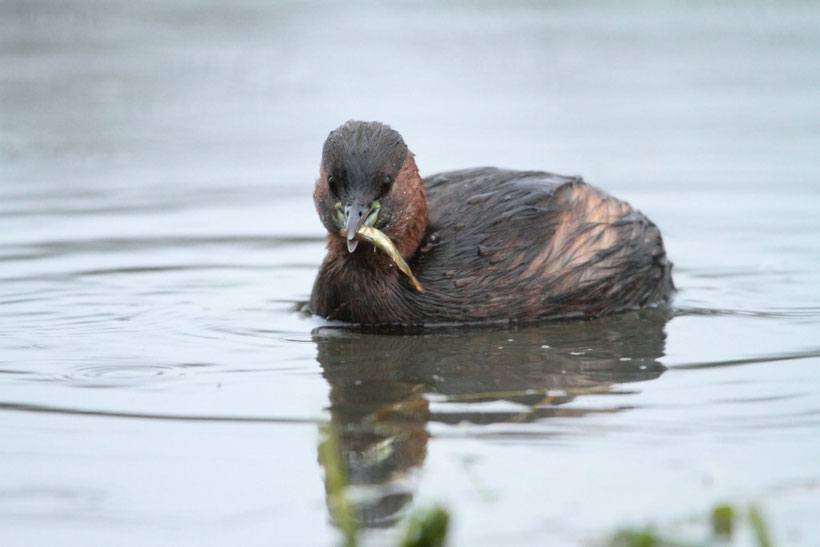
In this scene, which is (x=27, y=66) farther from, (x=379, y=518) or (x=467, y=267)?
(x=379, y=518)

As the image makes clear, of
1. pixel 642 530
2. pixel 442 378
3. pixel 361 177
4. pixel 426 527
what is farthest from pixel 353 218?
pixel 642 530

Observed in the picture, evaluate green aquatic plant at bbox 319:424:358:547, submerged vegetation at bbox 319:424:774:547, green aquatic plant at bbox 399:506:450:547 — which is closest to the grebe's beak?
green aquatic plant at bbox 319:424:358:547

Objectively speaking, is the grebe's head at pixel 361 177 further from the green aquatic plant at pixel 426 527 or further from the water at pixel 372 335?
the green aquatic plant at pixel 426 527

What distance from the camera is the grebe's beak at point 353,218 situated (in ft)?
22.4

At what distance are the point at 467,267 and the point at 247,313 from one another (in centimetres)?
130

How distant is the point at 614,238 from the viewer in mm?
7887

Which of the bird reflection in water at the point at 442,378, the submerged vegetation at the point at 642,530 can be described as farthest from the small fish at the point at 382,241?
the submerged vegetation at the point at 642,530

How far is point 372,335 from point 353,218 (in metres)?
0.75

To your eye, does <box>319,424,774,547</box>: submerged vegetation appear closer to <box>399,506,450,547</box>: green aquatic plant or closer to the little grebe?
<box>399,506,450,547</box>: green aquatic plant

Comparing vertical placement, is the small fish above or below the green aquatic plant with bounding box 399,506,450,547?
above

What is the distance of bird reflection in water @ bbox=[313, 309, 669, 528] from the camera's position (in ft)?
16.6

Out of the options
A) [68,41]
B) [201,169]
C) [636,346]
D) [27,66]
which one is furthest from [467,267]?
[68,41]

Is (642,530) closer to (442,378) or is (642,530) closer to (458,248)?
(442,378)

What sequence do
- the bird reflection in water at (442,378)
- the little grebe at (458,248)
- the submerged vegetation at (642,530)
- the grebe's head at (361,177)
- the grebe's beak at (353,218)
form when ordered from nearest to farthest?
the submerged vegetation at (642,530) < the bird reflection in water at (442,378) < the grebe's beak at (353,218) < the grebe's head at (361,177) < the little grebe at (458,248)
